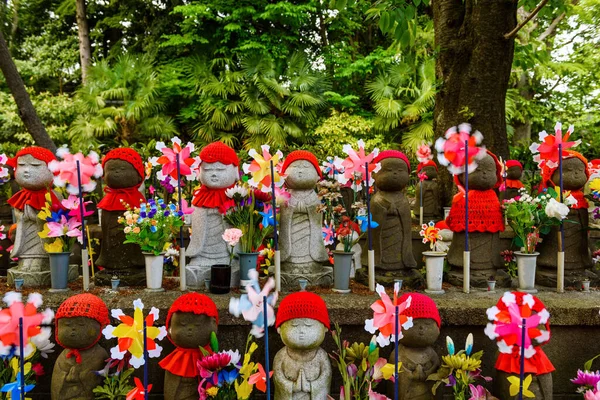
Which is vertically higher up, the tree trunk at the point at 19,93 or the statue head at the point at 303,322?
the tree trunk at the point at 19,93

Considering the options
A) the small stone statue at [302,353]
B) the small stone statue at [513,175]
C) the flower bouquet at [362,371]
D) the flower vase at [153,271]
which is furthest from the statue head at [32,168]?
the small stone statue at [513,175]

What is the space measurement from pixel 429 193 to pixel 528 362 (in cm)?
388

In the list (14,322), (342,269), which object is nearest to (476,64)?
(342,269)

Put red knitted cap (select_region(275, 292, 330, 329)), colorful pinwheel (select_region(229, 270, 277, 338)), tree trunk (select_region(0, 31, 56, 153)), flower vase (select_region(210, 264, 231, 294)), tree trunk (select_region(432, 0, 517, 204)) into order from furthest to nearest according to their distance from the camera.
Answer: tree trunk (select_region(0, 31, 56, 153)) < tree trunk (select_region(432, 0, 517, 204)) < flower vase (select_region(210, 264, 231, 294)) < red knitted cap (select_region(275, 292, 330, 329)) < colorful pinwheel (select_region(229, 270, 277, 338))

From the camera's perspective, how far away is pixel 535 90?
13.6 meters

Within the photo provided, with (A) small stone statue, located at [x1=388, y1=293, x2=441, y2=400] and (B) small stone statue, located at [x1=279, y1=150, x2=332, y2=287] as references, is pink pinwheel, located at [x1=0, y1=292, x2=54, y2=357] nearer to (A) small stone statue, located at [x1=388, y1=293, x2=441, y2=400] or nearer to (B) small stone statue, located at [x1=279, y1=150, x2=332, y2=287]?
(B) small stone statue, located at [x1=279, y1=150, x2=332, y2=287]

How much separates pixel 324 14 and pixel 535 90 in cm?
637

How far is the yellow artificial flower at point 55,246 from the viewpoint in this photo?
353 cm

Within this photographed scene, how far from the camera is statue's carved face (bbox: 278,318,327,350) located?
103 inches

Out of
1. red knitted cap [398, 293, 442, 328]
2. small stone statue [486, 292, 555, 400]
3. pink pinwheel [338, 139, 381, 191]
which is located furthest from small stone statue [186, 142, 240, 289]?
small stone statue [486, 292, 555, 400]

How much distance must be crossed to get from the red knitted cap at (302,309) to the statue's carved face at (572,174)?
1.98 meters

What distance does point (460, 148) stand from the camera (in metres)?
3.27

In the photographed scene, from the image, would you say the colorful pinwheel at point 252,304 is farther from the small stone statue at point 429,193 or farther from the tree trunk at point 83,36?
the tree trunk at point 83,36

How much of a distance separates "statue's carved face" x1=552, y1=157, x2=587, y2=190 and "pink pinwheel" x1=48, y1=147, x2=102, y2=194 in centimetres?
315
